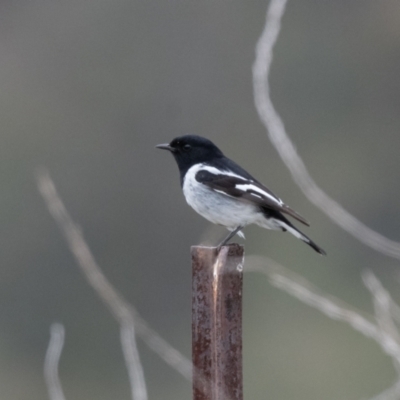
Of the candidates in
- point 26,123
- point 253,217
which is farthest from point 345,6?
point 253,217

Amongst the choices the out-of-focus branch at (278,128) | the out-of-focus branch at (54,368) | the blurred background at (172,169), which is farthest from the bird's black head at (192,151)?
the blurred background at (172,169)

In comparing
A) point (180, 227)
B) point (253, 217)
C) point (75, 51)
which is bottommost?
point (180, 227)

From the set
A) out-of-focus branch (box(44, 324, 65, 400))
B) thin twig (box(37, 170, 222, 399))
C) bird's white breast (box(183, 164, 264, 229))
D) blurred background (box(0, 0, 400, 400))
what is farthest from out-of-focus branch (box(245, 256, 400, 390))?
blurred background (box(0, 0, 400, 400))

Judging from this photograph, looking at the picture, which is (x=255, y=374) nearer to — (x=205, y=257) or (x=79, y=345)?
(x=79, y=345)

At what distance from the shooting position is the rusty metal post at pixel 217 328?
10.9 ft

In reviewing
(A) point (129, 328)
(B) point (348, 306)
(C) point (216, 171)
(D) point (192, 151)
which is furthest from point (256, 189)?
(A) point (129, 328)

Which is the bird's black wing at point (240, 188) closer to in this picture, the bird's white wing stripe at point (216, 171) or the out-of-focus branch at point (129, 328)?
the bird's white wing stripe at point (216, 171)

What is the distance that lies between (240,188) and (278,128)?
8.66ft

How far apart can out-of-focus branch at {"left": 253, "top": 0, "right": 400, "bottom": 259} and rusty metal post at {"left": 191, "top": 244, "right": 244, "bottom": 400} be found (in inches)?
12.3

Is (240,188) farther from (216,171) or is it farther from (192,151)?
(192,151)

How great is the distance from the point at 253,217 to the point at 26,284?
1747cm

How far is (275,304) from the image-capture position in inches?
923

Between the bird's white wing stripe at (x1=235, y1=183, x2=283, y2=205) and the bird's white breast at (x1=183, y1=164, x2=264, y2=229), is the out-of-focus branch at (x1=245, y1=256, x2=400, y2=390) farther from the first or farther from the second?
the bird's white breast at (x1=183, y1=164, x2=264, y2=229)

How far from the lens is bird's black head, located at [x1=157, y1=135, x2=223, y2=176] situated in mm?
6621
